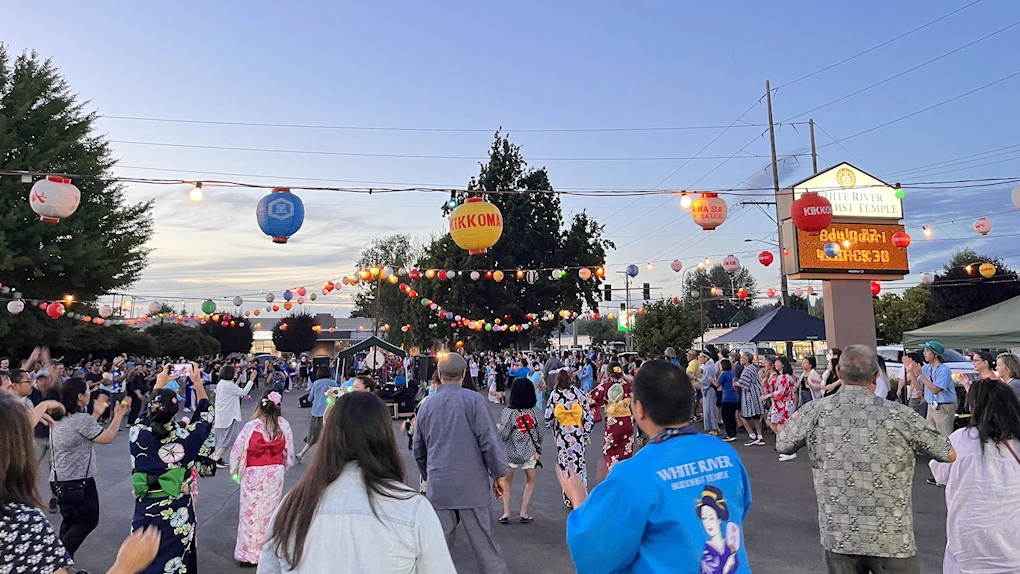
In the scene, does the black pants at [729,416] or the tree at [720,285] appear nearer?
the black pants at [729,416]

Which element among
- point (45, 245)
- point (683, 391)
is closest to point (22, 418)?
point (683, 391)

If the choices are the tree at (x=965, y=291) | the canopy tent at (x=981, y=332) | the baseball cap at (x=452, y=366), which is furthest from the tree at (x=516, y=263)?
the baseball cap at (x=452, y=366)

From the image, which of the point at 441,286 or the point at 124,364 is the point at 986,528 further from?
the point at 441,286

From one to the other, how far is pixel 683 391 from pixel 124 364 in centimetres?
2423

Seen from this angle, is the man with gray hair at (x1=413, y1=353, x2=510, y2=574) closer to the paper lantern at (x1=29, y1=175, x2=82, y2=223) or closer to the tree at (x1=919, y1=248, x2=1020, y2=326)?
the paper lantern at (x1=29, y1=175, x2=82, y2=223)

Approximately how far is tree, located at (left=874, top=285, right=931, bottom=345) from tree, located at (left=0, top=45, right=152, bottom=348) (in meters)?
38.2

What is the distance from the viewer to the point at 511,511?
7.79 meters

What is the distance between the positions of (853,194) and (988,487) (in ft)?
49.5

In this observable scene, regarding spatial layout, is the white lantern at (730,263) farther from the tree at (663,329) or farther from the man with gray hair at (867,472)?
the man with gray hair at (867,472)

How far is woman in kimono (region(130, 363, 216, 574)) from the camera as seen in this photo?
443 centimetres

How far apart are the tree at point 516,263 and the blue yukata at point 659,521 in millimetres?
33882

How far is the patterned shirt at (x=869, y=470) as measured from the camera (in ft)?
10.9

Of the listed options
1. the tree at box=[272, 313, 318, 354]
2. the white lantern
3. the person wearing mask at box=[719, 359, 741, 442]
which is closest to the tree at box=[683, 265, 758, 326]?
the tree at box=[272, 313, 318, 354]

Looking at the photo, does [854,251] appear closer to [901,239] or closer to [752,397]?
[901,239]
